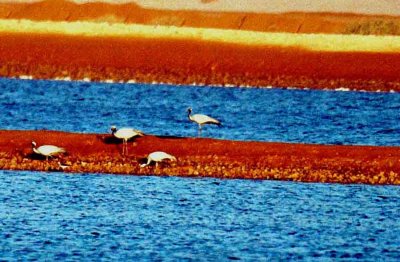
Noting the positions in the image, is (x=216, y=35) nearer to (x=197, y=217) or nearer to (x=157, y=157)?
(x=157, y=157)

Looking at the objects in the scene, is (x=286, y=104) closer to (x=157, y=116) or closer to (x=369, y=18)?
(x=157, y=116)

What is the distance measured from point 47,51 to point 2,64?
465 centimetres

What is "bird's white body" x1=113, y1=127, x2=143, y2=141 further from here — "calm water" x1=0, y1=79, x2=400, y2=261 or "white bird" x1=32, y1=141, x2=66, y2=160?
"calm water" x1=0, y1=79, x2=400, y2=261

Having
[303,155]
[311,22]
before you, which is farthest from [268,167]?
[311,22]

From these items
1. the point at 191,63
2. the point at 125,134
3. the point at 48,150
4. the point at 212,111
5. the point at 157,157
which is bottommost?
the point at 157,157

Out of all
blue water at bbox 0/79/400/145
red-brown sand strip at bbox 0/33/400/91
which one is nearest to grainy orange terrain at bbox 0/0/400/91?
red-brown sand strip at bbox 0/33/400/91

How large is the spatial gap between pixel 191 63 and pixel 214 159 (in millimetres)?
31522

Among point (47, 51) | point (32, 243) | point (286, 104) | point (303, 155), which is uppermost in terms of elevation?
point (47, 51)

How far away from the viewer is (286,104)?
47.8 meters

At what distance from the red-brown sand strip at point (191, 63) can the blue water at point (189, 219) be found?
27224 mm

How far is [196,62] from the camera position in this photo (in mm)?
61906

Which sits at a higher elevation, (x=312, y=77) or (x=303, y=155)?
(x=312, y=77)

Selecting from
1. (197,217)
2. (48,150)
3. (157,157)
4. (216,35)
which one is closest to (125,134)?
(157,157)

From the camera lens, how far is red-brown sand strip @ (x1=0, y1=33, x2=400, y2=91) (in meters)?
56.5
